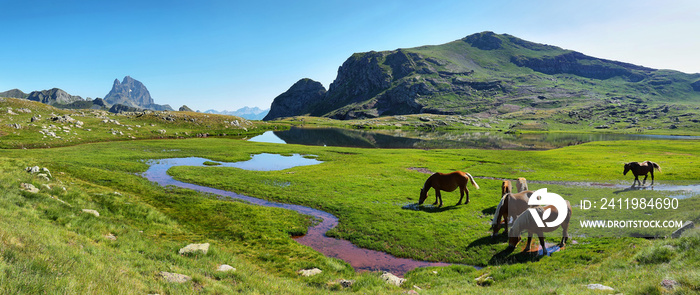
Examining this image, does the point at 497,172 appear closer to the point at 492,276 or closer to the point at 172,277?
the point at 492,276

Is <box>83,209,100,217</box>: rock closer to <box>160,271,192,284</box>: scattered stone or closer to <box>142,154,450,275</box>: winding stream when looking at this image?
<box>160,271,192,284</box>: scattered stone

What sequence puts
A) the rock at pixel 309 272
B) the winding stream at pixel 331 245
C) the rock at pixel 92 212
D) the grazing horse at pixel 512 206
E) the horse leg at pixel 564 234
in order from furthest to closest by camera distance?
the grazing horse at pixel 512 206
the rock at pixel 92 212
the winding stream at pixel 331 245
the horse leg at pixel 564 234
the rock at pixel 309 272

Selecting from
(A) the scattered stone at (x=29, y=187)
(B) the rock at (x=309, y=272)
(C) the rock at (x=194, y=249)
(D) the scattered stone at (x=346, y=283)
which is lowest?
(B) the rock at (x=309, y=272)

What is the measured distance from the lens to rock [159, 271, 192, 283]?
30.9 ft

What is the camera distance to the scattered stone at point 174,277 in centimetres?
942

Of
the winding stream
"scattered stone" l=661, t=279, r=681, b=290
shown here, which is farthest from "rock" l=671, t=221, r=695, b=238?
the winding stream

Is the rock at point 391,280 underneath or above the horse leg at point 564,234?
underneath

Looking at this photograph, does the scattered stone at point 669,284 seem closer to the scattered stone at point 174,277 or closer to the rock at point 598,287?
the rock at point 598,287

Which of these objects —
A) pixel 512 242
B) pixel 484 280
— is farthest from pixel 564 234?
pixel 484 280

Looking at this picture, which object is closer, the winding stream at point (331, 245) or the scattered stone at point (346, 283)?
the scattered stone at point (346, 283)

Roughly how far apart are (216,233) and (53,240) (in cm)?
948

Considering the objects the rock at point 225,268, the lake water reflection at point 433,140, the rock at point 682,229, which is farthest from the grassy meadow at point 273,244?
the lake water reflection at point 433,140

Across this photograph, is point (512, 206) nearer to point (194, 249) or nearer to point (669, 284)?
point (669, 284)

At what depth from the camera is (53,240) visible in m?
10.1
